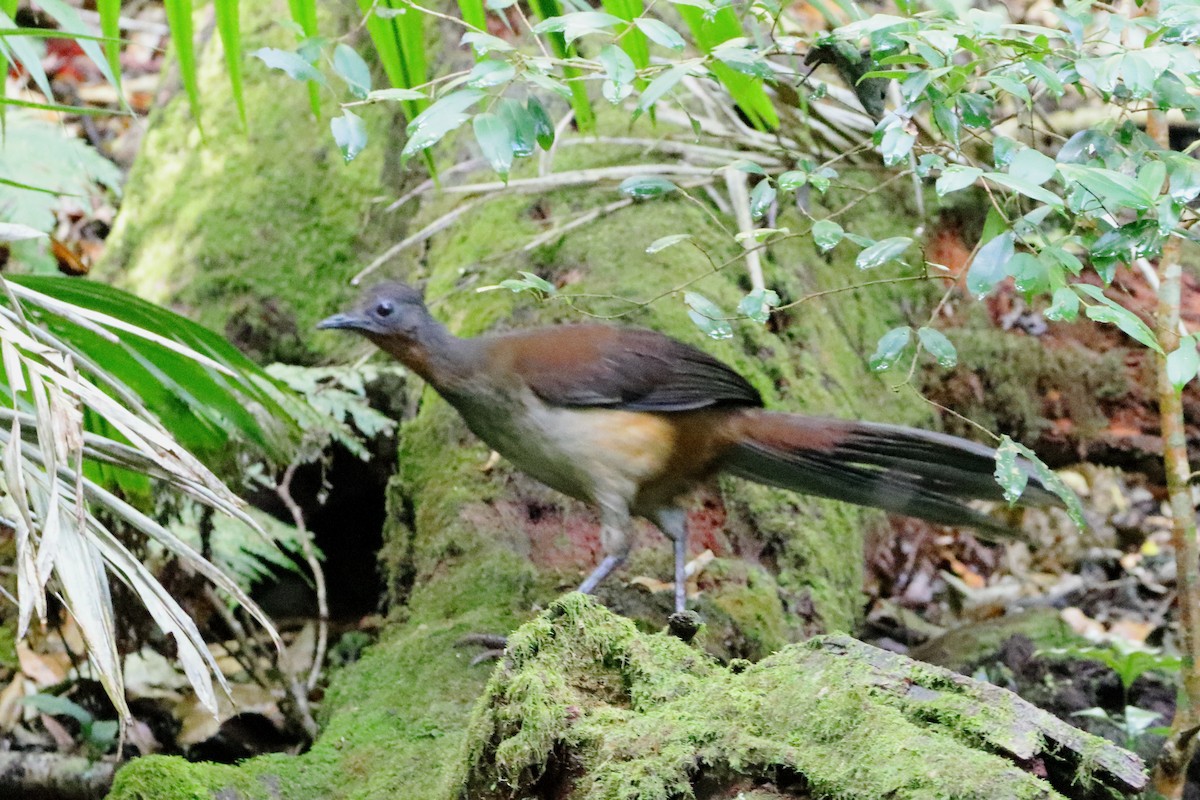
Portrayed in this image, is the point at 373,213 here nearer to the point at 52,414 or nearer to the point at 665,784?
the point at 52,414

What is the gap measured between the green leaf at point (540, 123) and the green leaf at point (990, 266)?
0.77 m

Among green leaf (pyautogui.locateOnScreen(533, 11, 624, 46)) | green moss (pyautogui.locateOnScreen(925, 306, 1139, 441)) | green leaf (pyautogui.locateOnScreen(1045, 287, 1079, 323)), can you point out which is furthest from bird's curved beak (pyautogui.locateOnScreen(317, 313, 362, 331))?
green moss (pyautogui.locateOnScreen(925, 306, 1139, 441))

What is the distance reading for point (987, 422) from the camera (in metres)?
4.33

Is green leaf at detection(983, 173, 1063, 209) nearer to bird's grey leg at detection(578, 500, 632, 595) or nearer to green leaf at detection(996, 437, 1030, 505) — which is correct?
green leaf at detection(996, 437, 1030, 505)

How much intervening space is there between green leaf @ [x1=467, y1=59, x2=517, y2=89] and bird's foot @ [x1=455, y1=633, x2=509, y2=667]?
1314mm

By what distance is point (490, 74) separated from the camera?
77.6 inches

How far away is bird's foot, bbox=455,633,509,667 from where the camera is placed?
8.97ft

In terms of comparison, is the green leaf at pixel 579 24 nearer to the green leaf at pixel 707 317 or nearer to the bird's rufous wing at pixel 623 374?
the green leaf at pixel 707 317

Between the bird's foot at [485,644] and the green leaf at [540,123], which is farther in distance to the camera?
the bird's foot at [485,644]

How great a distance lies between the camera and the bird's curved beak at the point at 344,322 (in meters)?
3.05

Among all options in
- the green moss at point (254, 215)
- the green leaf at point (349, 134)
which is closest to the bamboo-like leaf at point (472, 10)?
the green leaf at point (349, 134)

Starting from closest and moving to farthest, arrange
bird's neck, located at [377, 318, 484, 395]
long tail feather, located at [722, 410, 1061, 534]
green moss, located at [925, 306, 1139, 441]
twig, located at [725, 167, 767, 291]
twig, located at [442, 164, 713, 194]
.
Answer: long tail feather, located at [722, 410, 1061, 534] < bird's neck, located at [377, 318, 484, 395] < twig, located at [725, 167, 767, 291] < twig, located at [442, 164, 713, 194] < green moss, located at [925, 306, 1139, 441]

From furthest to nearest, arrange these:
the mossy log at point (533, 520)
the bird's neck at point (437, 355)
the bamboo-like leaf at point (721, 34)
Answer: the bird's neck at point (437, 355) < the bamboo-like leaf at point (721, 34) < the mossy log at point (533, 520)

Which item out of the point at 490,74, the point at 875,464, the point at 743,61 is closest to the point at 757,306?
the point at 743,61
